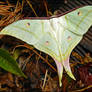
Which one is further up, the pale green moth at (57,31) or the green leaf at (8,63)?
the pale green moth at (57,31)

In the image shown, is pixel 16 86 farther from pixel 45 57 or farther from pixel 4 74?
pixel 45 57

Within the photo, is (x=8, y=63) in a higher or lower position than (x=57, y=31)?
lower

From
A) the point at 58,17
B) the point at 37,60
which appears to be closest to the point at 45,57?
the point at 37,60

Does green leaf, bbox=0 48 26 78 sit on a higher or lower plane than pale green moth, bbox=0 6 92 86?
lower

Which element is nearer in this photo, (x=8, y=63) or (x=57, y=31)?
(x=8, y=63)
